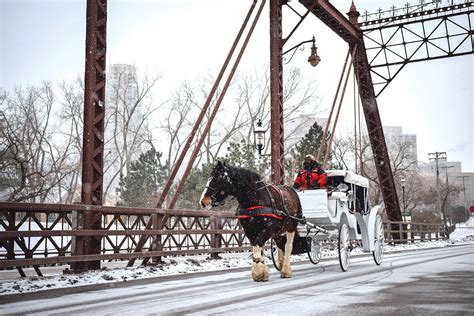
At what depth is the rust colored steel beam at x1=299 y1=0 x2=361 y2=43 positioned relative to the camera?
1944cm

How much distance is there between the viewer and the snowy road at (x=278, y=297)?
19.6ft

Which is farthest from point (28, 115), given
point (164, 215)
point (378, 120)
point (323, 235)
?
point (323, 235)

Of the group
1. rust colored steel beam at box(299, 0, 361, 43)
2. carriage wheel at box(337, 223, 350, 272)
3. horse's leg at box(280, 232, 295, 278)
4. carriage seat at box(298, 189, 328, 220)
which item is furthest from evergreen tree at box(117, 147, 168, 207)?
horse's leg at box(280, 232, 295, 278)

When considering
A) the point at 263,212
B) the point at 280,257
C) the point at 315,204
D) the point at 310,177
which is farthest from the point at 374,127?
the point at 263,212

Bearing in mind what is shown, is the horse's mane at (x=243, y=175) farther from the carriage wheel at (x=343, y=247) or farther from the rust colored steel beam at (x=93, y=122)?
the rust colored steel beam at (x=93, y=122)

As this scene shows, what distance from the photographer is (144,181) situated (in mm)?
46062

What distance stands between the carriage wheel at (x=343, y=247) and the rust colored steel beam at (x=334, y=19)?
9.97m

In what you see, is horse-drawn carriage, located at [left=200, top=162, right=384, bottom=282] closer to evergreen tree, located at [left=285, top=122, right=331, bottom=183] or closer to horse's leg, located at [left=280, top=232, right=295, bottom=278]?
horse's leg, located at [left=280, top=232, right=295, bottom=278]

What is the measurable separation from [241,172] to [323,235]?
3555mm

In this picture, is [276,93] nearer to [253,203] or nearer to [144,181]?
[253,203]

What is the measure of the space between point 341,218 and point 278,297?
18.6ft

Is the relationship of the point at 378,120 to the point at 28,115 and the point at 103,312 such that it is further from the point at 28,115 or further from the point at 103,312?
the point at 28,115

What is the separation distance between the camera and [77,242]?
10.5 m

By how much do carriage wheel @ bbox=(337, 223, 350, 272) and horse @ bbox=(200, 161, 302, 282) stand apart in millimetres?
1892
